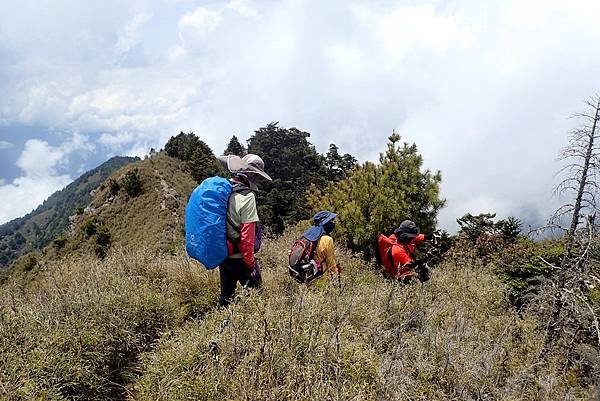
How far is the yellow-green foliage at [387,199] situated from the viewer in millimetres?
9672

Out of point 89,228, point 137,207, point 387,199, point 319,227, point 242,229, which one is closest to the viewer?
point 242,229

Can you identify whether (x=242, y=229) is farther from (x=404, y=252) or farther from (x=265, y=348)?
(x=404, y=252)

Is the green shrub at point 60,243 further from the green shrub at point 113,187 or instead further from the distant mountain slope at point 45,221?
the distant mountain slope at point 45,221

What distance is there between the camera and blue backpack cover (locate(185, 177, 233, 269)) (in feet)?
12.8

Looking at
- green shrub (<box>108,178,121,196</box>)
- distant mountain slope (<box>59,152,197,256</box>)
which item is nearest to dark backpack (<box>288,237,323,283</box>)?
distant mountain slope (<box>59,152,197,256</box>)

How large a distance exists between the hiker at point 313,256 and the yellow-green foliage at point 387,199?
4.78 meters

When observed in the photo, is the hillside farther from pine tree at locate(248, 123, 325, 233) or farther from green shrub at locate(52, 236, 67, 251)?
green shrub at locate(52, 236, 67, 251)

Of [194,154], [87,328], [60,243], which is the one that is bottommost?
[87,328]

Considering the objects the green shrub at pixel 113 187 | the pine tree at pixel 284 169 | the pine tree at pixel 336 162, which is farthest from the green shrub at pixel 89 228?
the pine tree at pixel 336 162

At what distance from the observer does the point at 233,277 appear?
13.8ft

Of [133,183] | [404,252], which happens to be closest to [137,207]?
[133,183]

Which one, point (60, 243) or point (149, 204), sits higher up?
point (149, 204)

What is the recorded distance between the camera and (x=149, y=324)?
4359 millimetres

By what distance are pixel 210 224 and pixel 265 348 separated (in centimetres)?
121
